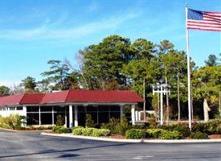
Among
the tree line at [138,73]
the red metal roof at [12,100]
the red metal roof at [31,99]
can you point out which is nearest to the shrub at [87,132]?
the red metal roof at [31,99]

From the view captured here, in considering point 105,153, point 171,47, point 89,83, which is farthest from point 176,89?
point 105,153

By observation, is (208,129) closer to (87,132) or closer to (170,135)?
(170,135)

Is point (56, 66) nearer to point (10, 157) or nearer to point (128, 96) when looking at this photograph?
point (128, 96)

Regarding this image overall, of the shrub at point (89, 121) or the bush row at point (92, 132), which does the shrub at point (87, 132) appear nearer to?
the bush row at point (92, 132)

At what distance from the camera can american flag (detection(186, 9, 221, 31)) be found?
32.8m

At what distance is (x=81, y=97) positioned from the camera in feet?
175

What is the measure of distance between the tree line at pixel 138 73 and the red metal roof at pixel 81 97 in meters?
23.0

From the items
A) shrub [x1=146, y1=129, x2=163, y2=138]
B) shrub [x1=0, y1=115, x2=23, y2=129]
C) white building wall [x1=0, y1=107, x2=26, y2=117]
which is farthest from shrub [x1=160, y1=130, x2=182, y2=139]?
white building wall [x1=0, y1=107, x2=26, y2=117]

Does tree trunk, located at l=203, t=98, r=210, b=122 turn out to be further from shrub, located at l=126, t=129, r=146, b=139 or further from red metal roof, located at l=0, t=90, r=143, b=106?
shrub, located at l=126, t=129, r=146, b=139

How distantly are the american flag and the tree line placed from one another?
146 feet

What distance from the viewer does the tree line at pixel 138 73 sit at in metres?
78.6

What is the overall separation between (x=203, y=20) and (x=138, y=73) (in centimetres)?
4866

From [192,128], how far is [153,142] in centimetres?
498

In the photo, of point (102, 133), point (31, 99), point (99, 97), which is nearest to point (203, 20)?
point (102, 133)
